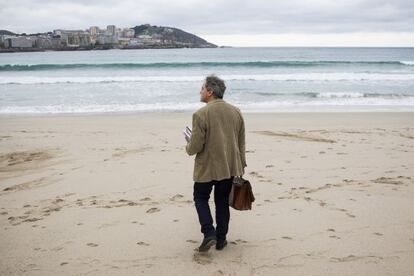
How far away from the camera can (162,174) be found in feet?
20.7

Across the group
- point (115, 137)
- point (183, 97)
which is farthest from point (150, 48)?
point (115, 137)

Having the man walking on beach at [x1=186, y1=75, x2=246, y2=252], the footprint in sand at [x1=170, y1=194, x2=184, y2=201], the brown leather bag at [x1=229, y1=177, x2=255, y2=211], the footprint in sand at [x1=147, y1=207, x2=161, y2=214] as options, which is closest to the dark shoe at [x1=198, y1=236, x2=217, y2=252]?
the man walking on beach at [x1=186, y1=75, x2=246, y2=252]

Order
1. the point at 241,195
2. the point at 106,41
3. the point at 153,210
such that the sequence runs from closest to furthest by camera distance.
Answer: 1. the point at 241,195
2. the point at 153,210
3. the point at 106,41

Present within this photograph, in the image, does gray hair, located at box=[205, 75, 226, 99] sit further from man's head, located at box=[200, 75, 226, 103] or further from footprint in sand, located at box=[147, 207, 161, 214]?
footprint in sand, located at box=[147, 207, 161, 214]

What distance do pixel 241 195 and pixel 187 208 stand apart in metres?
1.39

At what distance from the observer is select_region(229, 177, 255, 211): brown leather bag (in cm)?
370

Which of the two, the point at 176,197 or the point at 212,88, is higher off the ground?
the point at 212,88

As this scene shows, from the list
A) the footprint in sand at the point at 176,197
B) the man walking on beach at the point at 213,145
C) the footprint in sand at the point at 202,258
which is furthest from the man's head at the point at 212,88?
the footprint in sand at the point at 176,197

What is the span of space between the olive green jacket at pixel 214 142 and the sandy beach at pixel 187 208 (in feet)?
2.53

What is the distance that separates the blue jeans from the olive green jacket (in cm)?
12

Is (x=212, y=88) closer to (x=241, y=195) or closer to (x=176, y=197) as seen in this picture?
(x=241, y=195)

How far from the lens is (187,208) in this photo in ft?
16.2

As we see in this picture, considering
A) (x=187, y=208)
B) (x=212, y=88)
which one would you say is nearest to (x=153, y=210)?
(x=187, y=208)

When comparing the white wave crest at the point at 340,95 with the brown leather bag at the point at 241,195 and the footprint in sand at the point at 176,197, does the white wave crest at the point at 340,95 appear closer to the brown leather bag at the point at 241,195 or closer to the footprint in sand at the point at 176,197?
the footprint in sand at the point at 176,197
